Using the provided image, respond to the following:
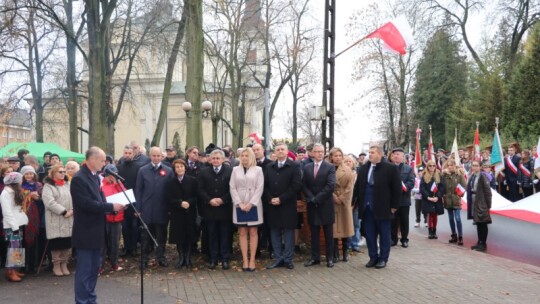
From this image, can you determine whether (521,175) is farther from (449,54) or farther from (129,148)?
(449,54)

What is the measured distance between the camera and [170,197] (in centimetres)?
888

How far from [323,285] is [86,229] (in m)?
3.59

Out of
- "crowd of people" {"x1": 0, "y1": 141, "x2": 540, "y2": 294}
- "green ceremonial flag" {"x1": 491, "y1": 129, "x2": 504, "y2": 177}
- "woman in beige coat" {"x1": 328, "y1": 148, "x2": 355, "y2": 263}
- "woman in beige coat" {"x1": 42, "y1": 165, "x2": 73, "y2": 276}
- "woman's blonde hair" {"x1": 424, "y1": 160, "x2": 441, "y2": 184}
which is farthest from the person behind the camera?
"green ceremonial flag" {"x1": 491, "y1": 129, "x2": 504, "y2": 177}

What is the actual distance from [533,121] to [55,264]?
26.8 m

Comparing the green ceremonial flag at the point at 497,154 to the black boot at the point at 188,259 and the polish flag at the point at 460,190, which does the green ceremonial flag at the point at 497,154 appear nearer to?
the polish flag at the point at 460,190

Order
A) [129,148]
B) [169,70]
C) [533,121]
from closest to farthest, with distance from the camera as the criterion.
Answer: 1. [129,148]
2. [169,70]
3. [533,121]

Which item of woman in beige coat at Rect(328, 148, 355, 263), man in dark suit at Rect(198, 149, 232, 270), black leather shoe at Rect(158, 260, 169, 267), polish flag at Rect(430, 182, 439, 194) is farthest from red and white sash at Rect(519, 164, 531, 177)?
black leather shoe at Rect(158, 260, 169, 267)

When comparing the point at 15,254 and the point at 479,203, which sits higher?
the point at 479,203

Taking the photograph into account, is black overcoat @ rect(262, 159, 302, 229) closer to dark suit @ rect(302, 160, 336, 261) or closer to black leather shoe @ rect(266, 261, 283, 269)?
dark suit @ rect(302, 160, 336, 261)

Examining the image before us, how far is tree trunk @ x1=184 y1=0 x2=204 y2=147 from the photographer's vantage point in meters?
15.6

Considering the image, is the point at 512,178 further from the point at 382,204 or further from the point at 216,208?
the point at 216,208

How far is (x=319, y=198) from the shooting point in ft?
28.6

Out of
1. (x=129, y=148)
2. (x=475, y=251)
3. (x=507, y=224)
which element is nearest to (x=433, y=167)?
(x=475, y=251)

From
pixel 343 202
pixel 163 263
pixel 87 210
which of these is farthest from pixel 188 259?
pixel 87 210
